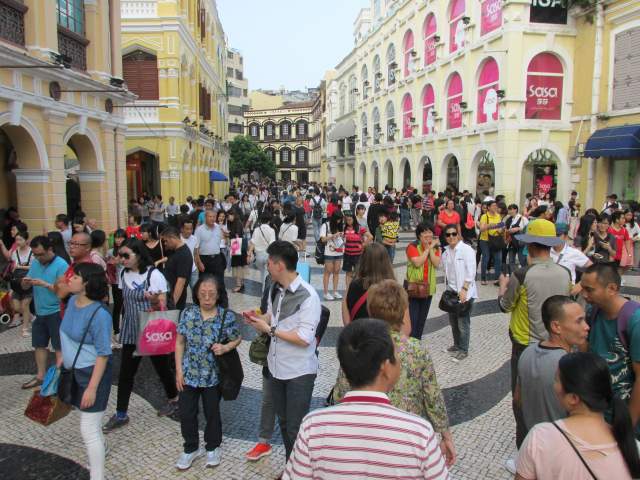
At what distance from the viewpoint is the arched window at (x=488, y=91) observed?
19.6m

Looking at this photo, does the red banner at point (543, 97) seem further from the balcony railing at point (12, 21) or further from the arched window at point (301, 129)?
the arched window at point (301, 129)

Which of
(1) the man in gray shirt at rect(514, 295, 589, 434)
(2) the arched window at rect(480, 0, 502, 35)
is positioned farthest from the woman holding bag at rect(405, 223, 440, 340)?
(2) the arched window at rect(480, 0, 502, 35)

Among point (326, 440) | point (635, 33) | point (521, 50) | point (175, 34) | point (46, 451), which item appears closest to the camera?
point (326, 440)

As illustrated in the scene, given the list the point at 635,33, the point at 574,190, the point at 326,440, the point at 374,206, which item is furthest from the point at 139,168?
the point at 326,440

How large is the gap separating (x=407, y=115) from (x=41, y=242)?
26509 mm

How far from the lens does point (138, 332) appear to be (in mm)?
4629

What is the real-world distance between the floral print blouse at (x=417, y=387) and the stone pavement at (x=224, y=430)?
4.84 feet

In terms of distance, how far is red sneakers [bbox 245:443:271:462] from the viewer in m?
4.18

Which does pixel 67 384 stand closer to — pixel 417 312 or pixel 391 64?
pixel 417 312

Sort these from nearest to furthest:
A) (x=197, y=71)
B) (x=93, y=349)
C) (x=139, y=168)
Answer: (x=93, y=349)
(x=139, y=168)
(x=197, y=71)

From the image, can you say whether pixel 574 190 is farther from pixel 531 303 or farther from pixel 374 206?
pixel 531 303

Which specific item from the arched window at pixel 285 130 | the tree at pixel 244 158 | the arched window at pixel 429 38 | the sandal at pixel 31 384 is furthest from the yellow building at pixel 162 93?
the arched window at pixel 285 130

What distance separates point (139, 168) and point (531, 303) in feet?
70.0

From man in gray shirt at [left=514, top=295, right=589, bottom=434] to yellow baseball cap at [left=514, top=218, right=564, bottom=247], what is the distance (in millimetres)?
1244
